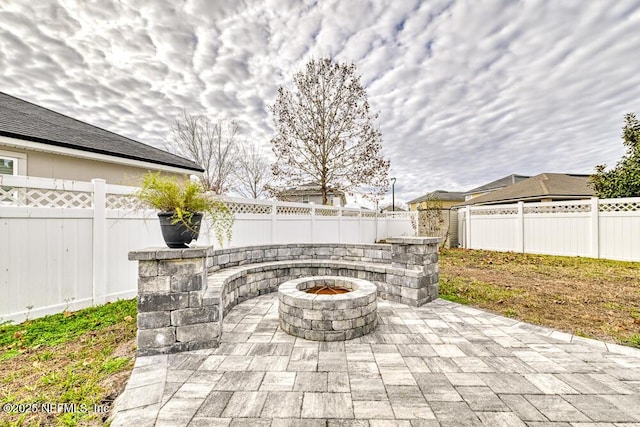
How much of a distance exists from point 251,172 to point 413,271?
13.8m

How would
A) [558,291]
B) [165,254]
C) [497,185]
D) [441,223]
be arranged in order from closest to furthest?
1. [165,254]
2. [558,291]
3. [441,223]
4. [497,185]

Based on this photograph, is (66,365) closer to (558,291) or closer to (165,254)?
(165,254)

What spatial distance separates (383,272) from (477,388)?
102 inches

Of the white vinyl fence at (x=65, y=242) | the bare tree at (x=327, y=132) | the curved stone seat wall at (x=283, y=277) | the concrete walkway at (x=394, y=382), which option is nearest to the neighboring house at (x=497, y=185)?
the bare tree at (x=327, y=132)

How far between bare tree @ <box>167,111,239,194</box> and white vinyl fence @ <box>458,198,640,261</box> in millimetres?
12913

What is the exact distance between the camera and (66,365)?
2320 millimetres

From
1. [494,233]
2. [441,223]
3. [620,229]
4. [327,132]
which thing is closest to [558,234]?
[620,229]

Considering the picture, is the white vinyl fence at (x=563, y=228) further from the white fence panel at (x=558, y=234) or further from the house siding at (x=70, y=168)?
the house siding at (x=70, y=168)

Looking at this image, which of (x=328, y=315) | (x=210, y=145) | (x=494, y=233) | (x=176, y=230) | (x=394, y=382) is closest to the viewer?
(x=394, y=382)

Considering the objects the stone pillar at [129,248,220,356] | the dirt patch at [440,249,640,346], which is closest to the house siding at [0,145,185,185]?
the stone pillar at [129,248,220,356]

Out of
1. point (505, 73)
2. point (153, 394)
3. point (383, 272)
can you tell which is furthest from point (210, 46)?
point (505, 73)

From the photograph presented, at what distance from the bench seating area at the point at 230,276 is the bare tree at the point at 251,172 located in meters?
10.5

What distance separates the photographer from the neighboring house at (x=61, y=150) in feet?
17.5

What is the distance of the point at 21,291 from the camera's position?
3.17 meters
